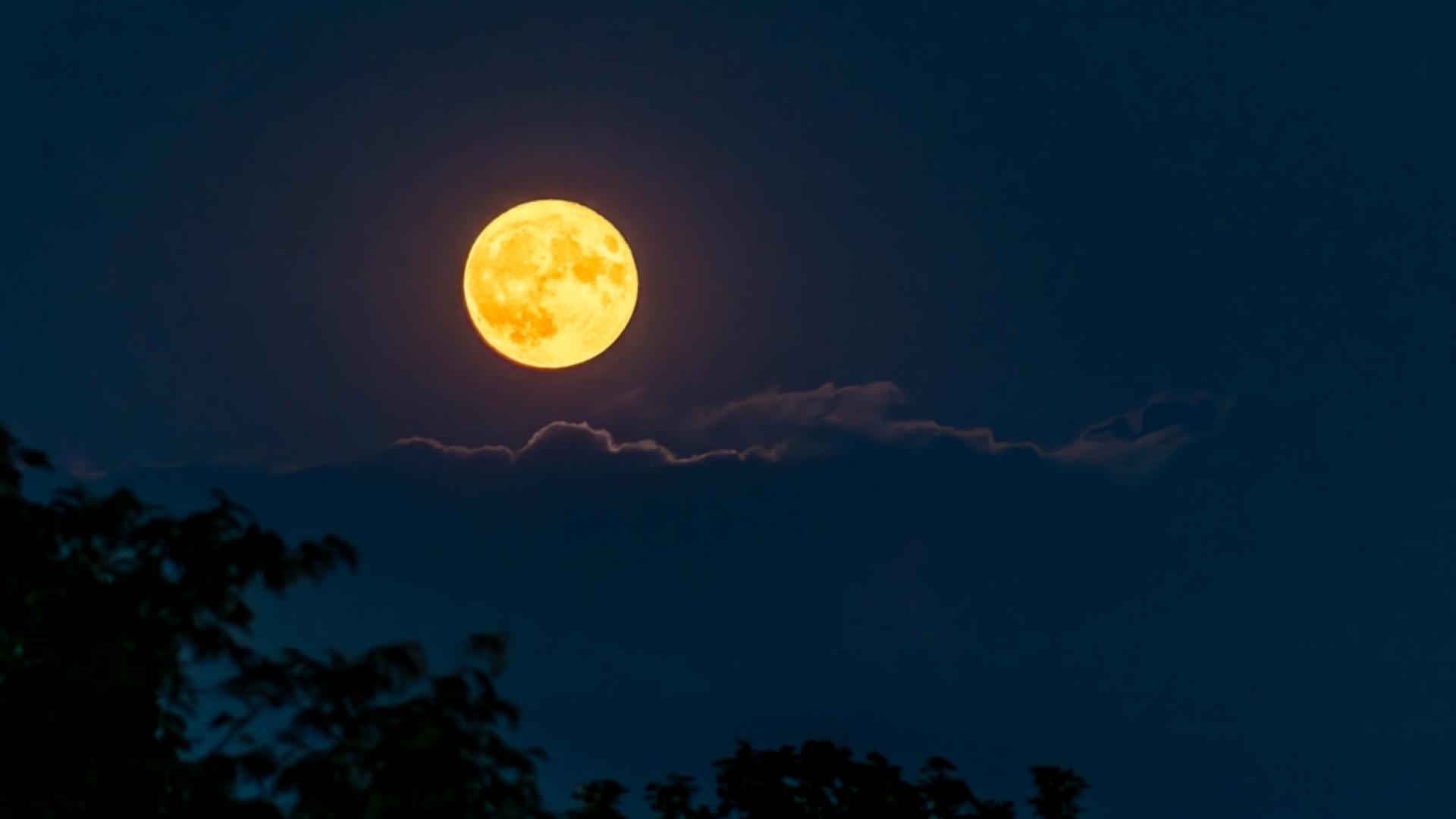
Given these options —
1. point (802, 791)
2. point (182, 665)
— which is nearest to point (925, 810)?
point (802, 791)

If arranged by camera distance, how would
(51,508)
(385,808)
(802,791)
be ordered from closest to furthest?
(385,808), (51,508), (802,791)

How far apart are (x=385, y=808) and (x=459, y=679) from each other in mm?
1623

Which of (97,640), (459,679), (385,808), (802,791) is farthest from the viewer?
(802,791)

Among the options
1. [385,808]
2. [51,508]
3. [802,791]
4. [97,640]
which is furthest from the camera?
[802,791]

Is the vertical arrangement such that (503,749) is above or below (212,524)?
below

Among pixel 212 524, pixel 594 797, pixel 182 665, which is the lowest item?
pixel 182 665

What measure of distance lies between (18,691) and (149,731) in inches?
64.8

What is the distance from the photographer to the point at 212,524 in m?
19.1

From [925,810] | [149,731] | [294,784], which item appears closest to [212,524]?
[149,731]

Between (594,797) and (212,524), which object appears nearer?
(212,524)

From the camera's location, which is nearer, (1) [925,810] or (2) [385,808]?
(2) [385,808]

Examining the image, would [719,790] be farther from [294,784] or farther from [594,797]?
[294,784]

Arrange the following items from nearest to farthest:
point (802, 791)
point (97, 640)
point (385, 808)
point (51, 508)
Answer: point (385, 808) < point (97, 640) < point (51, 508) < point (802, 791)

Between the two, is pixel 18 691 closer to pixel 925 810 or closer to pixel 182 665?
pixel 182 665
